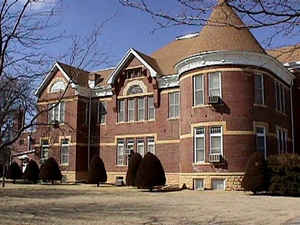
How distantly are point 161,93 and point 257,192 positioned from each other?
13270 mm

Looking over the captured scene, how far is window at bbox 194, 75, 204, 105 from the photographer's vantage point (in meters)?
26.5

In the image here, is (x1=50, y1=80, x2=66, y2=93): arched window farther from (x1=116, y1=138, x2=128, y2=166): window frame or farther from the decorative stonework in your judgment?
(x1=116, y1=138, x2=128, y2=166): window frame

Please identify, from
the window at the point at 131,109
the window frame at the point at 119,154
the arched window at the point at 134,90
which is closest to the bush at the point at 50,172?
the window frame at the point at 119,154

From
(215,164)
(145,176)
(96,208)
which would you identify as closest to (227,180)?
(215,164)

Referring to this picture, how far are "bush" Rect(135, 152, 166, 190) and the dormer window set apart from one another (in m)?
11.8

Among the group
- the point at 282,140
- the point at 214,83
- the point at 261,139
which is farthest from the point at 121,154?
the point at 282,140

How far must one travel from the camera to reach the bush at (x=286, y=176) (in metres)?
20.9

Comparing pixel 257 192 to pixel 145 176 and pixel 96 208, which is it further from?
pixel 96 208

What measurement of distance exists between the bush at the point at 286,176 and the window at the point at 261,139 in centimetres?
405

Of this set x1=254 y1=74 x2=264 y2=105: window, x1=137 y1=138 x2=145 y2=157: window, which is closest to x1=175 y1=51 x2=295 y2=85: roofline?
x1=254 y1=74 x2=264 y2=105: window

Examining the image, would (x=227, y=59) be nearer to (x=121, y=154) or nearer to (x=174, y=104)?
(x=174, y=104)

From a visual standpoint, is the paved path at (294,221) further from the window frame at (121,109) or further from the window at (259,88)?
the window frame at (121,109)

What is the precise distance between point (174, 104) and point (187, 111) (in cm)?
537

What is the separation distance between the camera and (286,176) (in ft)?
69.1
